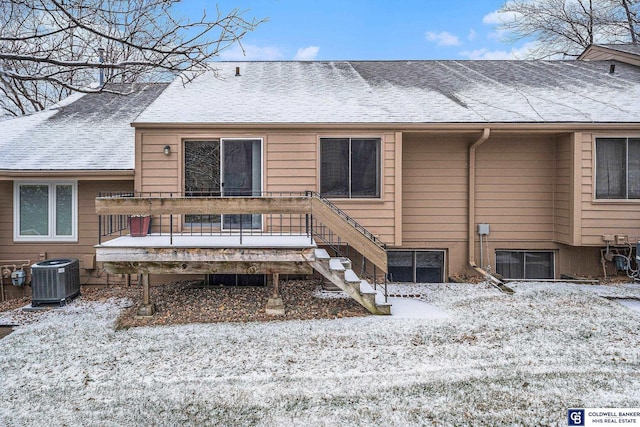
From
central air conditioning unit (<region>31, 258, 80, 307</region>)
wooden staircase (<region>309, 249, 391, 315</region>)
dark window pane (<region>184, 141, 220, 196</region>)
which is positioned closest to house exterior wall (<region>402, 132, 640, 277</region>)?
wooden staircase (<region>309, 249, 391, 315</region>)

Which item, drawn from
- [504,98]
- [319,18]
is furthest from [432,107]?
[319,18]

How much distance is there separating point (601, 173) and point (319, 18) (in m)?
10.7

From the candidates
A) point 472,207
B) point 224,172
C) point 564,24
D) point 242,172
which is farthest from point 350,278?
point 564,24

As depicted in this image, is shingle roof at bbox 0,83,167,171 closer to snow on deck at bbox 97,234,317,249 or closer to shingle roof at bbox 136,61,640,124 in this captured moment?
shingle roof at bbox 136,61,640,124

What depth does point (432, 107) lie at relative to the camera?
739 cm

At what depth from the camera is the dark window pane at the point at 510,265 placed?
25.8 feet

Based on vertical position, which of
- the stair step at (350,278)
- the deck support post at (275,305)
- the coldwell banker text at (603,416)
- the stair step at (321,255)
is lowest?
the coldwell banker text at (603,416)

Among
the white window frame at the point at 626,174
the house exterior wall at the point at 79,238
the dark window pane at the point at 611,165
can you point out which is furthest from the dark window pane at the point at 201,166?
the dark window pane at the point at 611,165

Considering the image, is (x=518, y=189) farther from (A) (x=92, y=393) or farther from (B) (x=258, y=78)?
(A) (x=92, y=393)

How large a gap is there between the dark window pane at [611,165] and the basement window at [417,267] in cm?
318

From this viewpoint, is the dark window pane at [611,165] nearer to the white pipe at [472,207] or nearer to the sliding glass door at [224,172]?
the white pipe at [472,207]

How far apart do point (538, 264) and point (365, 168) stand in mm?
4218

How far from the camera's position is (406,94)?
804 cm

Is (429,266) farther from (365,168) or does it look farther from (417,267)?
(365,168)
